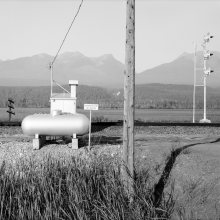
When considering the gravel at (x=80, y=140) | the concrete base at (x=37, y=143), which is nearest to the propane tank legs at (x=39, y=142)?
the concrete base at (x=37, y=143)

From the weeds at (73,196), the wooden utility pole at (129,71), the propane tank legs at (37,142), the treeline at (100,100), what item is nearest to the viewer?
the weeds at (73,196)

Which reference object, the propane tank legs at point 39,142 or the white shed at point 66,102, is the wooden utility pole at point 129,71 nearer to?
the propane tank legs at point 39,142

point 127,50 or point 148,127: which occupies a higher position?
point 127,50

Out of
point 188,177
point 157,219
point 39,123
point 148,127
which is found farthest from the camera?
point 148,127

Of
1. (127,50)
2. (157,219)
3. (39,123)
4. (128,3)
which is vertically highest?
(128,3)

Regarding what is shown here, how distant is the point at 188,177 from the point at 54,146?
5.16 meters

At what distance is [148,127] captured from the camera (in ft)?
68.2

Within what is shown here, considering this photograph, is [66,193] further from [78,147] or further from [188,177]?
[78,147]

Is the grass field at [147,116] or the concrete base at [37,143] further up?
the grass field at [147,116]

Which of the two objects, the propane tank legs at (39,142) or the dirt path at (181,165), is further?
the propane tank legs at (39,142)

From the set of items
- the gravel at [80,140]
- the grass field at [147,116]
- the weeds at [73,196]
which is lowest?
the weeds at [73,196]

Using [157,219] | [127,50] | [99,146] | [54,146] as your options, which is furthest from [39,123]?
[157,219]

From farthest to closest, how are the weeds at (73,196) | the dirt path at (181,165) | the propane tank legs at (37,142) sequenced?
the propane tank legs at (37,142) → the dirt path at (181,165) → the weeds at (73,196)

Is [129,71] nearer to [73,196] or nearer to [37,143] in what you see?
[73,196]
